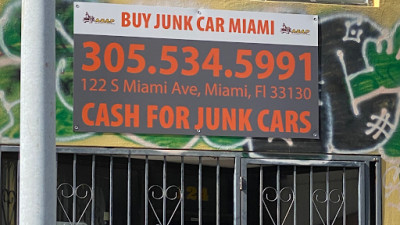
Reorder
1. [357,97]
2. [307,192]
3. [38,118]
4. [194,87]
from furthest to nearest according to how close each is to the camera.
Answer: [357,97] < [307,192] < [194,87] < [38,118]

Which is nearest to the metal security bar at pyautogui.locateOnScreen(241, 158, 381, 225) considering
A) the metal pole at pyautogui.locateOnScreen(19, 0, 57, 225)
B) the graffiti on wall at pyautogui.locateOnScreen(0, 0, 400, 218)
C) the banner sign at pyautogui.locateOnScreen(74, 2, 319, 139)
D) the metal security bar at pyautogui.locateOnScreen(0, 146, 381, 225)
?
the metal security bar at pyautogui.locateOnScreen(0, 146, 381, 225)

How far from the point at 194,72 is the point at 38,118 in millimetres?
3097

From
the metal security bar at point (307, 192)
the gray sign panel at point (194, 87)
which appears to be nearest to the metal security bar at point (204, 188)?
the metal security bar at point (307, 192)

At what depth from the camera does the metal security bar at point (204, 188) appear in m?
8.30

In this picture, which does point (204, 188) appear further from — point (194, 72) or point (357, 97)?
point (357, 97)

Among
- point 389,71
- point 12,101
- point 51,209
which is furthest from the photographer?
point 389,71

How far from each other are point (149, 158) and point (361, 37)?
2.31 metres

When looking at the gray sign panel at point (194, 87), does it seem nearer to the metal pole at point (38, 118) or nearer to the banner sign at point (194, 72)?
the banner sign at point (194, 72)

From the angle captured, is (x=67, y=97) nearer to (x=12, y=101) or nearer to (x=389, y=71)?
(x=12, y=101)

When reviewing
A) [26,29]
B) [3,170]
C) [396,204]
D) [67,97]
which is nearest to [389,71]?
[396,204]

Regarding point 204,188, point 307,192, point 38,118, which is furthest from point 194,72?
point 38,118

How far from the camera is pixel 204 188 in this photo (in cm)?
851

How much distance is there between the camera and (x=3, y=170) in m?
8.28

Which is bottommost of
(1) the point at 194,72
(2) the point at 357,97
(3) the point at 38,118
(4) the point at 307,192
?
(4) the point at 307,192
